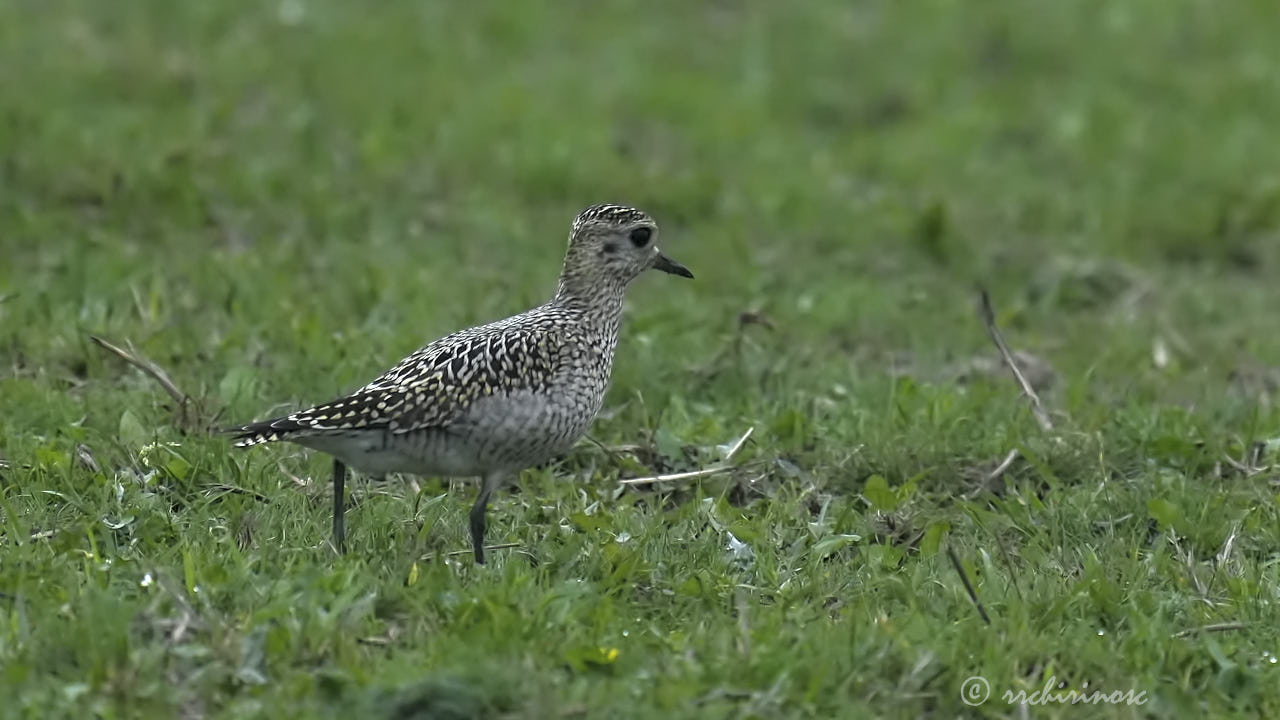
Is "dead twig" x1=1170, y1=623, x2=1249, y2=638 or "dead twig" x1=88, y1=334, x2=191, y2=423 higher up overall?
"dead twig" x1=88, y1=334, x2=191, y2=423

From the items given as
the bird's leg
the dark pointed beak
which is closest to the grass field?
the bird's leg

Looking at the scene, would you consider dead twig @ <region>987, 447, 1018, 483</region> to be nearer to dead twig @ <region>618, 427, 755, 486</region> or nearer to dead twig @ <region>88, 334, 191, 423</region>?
dead twig @ <region>618, 427, 755, 486</region>

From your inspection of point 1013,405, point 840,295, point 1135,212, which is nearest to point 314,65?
point 840,295

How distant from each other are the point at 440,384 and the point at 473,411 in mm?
151

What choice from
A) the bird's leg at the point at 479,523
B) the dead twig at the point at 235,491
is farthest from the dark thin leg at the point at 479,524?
the dead twig at the point at 235,491

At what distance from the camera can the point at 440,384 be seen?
21.8 feet

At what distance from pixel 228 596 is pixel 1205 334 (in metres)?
6.95

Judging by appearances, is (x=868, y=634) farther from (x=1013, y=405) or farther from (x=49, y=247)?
(x=49, y=247)

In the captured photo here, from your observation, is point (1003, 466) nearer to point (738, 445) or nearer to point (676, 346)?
point (738, 445)

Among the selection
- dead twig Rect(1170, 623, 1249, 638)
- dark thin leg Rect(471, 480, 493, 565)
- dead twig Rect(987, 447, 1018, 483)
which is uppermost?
dark thin leg Rect(471, 480, 493, 565)

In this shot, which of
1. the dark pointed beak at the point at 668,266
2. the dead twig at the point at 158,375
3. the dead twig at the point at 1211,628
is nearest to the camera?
the dead twig at the point at 1211,628

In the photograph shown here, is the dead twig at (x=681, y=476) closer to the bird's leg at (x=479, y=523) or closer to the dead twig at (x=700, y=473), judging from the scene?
the dead twig at (x=700, y=473)

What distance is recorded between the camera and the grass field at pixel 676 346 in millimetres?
5914

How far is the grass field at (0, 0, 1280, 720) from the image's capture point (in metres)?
5.91
